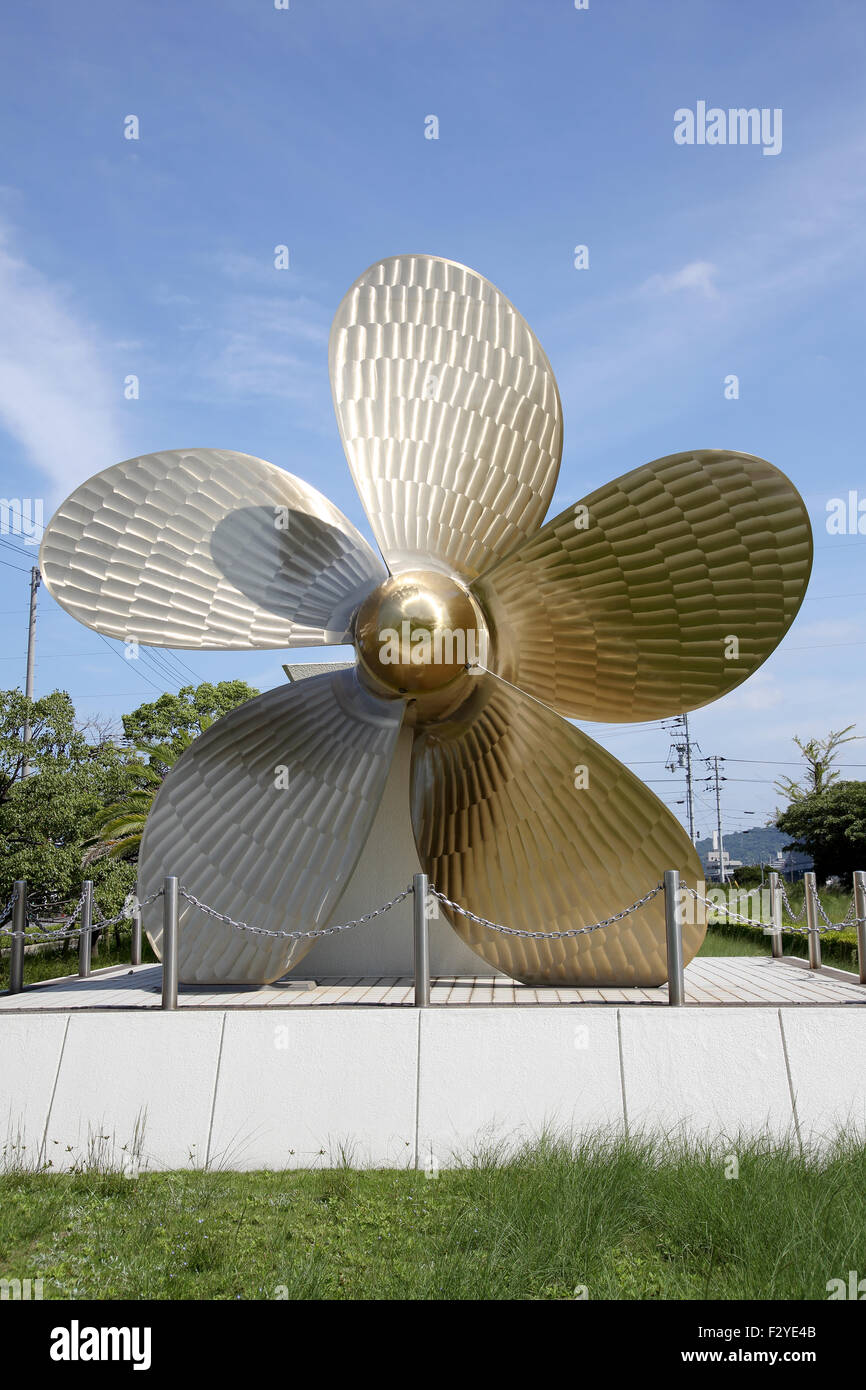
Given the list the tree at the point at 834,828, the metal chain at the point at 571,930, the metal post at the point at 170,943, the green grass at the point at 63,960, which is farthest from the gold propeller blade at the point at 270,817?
the tree at the point at 834,828

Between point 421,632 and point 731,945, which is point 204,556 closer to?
point 421,632

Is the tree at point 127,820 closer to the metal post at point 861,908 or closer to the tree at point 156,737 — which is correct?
the tree at point 156,737

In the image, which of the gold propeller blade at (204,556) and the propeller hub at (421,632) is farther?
the gold propeller blade at (204,556)

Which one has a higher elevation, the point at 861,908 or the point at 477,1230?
the point at 861,908

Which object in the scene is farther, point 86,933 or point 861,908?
point 86,933

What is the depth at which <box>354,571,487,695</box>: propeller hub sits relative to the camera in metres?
6.96

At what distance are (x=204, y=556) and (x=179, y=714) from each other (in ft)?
47.1

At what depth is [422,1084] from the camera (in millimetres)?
5477

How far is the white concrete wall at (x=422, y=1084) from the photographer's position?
211 inches

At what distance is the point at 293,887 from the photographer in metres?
7.14

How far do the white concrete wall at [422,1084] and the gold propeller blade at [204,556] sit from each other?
2.78 metres

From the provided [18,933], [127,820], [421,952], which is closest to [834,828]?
[127,820]

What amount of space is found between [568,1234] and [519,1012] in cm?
177
